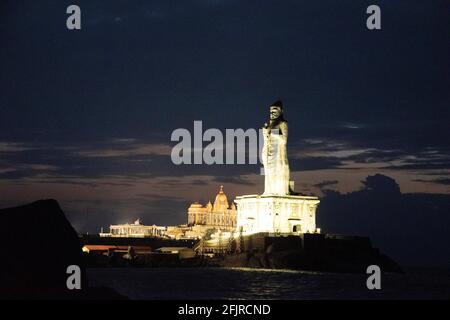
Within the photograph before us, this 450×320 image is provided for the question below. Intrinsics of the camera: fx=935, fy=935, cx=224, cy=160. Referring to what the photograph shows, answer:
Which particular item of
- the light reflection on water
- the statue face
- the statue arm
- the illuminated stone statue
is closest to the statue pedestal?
the illuminated stone statue

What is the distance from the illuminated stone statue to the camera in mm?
148000

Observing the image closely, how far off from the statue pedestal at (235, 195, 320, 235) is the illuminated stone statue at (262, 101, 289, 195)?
2.07 m

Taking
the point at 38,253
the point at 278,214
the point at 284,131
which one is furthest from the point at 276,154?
the point at 38,253

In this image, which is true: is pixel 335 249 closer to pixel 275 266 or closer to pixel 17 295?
pixel 275 266

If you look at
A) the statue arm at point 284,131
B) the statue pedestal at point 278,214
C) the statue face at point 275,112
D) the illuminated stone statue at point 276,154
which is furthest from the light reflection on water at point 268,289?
the statue face at point 275,112

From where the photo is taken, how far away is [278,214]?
14550 cm

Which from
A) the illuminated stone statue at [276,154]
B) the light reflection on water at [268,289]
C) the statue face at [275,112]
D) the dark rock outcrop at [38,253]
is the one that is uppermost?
the statue face at [275,112]

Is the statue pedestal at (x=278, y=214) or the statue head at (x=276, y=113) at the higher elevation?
the statue head at (x=276, y=113)

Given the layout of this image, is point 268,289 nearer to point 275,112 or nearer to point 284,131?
point 284,131

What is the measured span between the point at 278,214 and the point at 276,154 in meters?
9.95

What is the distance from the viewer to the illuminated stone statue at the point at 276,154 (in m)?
148

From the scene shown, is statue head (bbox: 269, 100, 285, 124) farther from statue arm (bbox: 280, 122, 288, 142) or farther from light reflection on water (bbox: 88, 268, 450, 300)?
light reflection on water (bbox: 88, 268, 450, 300)

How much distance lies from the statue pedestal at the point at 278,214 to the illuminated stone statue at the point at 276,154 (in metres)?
2.07

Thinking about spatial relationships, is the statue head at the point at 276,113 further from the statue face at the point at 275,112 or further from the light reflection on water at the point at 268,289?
the light reflection on water at the point at 268,289
